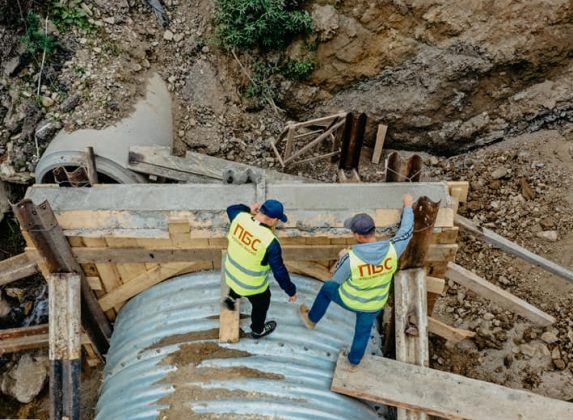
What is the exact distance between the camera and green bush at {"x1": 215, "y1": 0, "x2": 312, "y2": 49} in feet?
27.7

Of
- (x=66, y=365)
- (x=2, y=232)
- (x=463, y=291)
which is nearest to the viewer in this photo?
(x=66, y=365)

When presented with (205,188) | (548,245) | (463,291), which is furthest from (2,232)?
(548,245)

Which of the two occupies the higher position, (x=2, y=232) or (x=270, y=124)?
(x=270, y=124)

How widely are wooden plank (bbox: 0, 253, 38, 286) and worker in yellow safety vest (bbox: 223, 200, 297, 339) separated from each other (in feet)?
6.55

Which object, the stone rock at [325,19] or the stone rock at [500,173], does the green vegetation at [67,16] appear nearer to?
the stone rock at [325,19]

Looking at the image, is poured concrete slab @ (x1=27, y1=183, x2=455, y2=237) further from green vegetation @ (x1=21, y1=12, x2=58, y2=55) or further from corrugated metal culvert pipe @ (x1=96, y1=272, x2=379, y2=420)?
green vegetation @ (x1=21, y1=12, x2=58, y2=55)

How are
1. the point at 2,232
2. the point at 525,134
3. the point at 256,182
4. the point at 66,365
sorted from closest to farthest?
the point at 66,365 → the point at 256,182 → the point at 2,232 → the point at 525,134

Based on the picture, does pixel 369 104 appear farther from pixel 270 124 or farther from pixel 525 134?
pixel 525 134

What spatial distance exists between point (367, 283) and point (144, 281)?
2.30m

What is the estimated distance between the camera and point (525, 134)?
29.6 ft

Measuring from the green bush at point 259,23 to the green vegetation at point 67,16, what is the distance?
6.59 ft

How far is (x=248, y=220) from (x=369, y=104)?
17.6 feet

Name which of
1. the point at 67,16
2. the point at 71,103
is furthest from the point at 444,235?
the point at 67,16

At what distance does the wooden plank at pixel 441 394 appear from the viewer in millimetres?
4555
